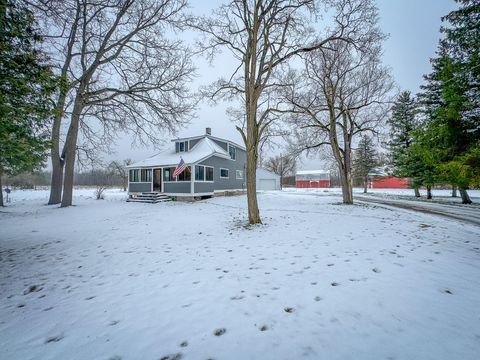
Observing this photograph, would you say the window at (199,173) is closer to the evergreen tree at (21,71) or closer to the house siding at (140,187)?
the house siding at (140,187)

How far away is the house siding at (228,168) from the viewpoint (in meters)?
21.0

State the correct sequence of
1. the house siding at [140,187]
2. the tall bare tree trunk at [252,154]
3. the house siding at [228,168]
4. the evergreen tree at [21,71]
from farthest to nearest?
the house siding at [228,168]
the house siding at [140,187]
the tall bare tree trunk at [252,154]
the evergreen tree at [21,71]

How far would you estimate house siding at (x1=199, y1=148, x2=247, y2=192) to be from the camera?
68.7 feet

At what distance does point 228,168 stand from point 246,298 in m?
20.6

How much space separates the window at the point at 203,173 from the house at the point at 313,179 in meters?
45.1

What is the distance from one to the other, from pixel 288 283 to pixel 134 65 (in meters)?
16.4

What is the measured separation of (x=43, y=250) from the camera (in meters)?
5.96

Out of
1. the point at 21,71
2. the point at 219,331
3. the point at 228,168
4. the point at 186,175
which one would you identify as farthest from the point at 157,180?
the point at 219,331

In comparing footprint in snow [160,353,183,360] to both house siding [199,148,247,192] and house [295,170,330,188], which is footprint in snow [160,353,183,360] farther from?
house [295,170,330,188]

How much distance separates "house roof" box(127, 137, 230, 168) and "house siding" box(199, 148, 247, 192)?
0.67 meters

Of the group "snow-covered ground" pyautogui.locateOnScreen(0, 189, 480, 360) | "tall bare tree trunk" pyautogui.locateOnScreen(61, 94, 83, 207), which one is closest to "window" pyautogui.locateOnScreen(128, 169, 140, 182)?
"tall bare tree trunk" pyautogui.locateOnScreen(61, 94, 83, 207)

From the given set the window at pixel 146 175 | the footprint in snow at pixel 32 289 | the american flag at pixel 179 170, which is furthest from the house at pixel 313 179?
the footprint in snow at pixel 32 289

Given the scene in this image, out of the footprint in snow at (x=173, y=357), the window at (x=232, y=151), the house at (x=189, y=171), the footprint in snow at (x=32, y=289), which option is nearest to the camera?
the footprint in snow at (x=173, y=357)

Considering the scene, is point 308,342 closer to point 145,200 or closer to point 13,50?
point 13,50
